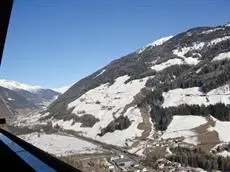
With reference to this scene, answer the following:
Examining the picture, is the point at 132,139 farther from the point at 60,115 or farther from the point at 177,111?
the point at 60,115

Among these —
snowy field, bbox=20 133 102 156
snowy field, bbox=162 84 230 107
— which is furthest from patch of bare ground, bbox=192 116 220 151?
snowy field, bbox=20 133 102 156

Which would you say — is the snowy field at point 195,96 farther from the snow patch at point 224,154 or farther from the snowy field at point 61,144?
the snowy field at point 61,144

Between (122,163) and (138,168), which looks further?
(122,163)

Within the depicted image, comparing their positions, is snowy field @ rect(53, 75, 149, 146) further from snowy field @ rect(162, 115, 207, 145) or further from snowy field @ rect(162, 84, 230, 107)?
snowy field @ rect(162, 84, 230, 107)

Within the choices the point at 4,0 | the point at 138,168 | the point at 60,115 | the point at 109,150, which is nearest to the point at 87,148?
the point at 109,150

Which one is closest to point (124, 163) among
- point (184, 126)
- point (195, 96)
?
point (184, 126)

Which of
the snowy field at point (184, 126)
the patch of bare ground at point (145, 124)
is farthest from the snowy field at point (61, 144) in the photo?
the snowy field at point (184, 126)

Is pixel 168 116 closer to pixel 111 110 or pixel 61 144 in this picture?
pixel 61 144
